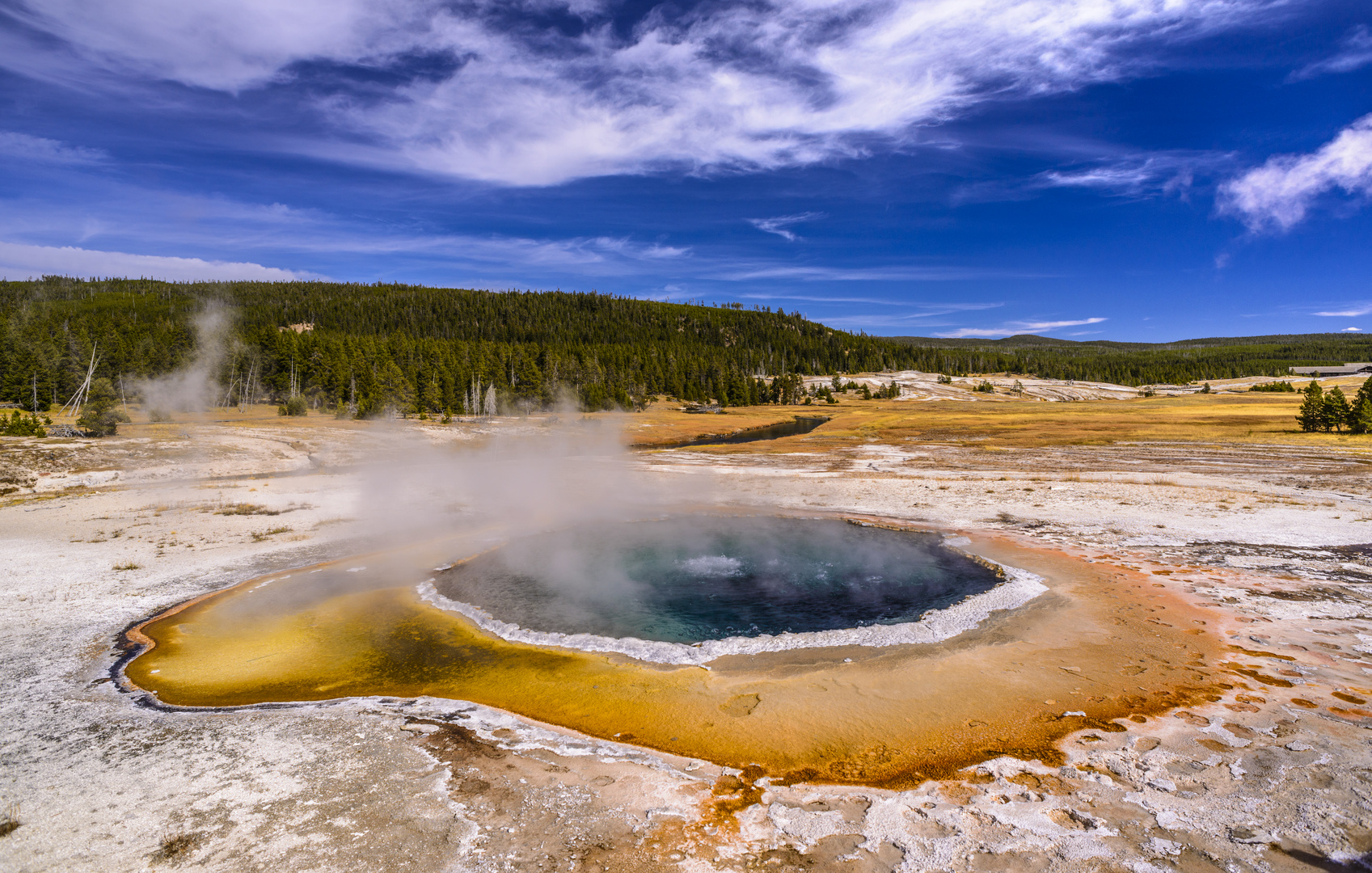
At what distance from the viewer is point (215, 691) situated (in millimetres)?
8320

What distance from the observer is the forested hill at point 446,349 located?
66.0m

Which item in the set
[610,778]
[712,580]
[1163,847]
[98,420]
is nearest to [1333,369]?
[712,580]

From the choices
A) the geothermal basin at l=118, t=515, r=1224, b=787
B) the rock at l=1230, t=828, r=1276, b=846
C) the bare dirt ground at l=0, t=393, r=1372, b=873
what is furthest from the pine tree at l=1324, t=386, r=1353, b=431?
the rock at l=1230, t=828, r=1276, b=846

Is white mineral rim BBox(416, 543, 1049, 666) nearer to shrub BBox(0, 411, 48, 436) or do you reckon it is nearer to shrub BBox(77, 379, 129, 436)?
shrub BBox(0, 411, 48, 436)

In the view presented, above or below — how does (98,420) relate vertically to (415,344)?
below

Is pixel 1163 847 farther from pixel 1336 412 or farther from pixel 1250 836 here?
pixel 1336 412

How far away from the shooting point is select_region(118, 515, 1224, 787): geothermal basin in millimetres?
7148

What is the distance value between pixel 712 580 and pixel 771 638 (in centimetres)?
362

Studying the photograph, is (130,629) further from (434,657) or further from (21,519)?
(21,519)

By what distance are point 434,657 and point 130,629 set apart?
226 inches

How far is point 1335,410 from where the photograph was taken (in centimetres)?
4278

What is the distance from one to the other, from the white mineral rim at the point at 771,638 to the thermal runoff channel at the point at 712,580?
30cm

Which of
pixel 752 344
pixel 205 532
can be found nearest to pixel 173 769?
pixel 205 532

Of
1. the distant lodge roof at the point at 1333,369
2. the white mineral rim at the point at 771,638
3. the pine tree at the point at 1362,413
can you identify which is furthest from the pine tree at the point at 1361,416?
the distant lodge roof at the point at 1333,369
